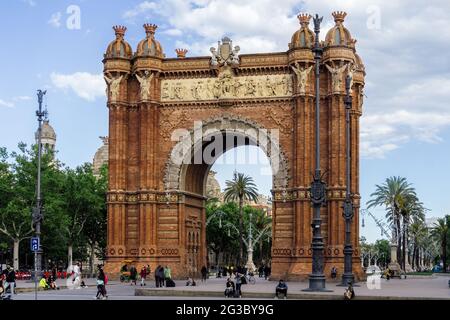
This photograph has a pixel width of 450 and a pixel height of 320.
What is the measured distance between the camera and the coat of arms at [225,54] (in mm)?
50938

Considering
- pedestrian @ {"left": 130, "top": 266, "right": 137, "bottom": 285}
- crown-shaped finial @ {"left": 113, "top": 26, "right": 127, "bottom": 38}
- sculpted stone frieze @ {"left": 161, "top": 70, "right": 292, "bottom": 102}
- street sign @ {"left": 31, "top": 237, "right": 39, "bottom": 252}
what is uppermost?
crown-shaped finial @ {"left": 113, "top": 26, "right": 127, "bottom": 38}

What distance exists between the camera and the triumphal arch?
4853 cm

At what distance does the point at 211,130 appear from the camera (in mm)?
51250

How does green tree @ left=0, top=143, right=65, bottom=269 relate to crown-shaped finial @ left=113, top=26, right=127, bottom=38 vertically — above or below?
below

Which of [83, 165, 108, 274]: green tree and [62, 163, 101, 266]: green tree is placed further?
[83, 165, 108, 274]: green tree

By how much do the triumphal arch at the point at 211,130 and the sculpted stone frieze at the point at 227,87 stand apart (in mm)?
68

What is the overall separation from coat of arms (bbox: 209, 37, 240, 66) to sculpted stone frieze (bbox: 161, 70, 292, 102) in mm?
741

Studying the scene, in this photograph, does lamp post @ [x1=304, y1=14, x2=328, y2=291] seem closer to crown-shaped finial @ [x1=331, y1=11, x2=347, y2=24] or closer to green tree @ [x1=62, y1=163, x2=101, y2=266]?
crown-shaped finial @ [x1=331, y1=11, x2=347, y2=24]

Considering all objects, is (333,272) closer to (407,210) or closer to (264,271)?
(264,271)

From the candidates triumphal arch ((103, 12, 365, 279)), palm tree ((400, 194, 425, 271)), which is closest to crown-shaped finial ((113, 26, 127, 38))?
triumphal arch ((103, 12, 365, 279))

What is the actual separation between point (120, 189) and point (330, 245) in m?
14.7

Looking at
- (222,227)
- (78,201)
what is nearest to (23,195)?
(78,201)
